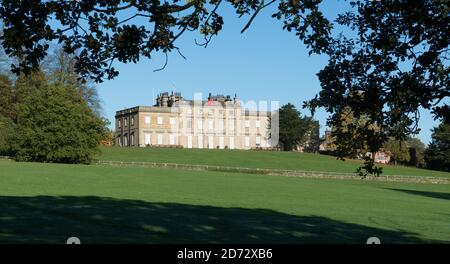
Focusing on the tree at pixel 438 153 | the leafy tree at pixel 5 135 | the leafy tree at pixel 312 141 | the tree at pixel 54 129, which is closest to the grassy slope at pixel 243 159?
the tree at pixel 438 153

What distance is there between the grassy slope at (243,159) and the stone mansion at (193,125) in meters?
29.6

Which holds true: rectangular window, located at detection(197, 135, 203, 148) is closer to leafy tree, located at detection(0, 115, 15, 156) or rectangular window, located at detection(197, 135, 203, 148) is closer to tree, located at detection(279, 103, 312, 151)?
tree, located at detection(279, 103, 312, 151)

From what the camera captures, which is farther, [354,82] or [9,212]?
[9,212]

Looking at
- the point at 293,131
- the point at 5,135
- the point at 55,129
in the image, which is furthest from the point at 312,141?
the point at 55,129

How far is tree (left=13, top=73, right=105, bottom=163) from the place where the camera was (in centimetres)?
5912

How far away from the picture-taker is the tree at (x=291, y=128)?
5374 inches

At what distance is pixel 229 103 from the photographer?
461 feet

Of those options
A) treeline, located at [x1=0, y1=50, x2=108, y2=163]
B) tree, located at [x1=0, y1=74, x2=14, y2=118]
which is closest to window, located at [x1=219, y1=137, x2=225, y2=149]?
tree, located at [x1=0, y1=74, x2=14, y2=118]

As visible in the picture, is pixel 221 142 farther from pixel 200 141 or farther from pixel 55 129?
pixel 55 129

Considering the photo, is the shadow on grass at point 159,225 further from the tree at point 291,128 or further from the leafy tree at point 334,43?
the tree at point 291,128

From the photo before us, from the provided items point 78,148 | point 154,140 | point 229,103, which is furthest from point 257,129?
point 78,148

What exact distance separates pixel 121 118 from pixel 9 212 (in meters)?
127
